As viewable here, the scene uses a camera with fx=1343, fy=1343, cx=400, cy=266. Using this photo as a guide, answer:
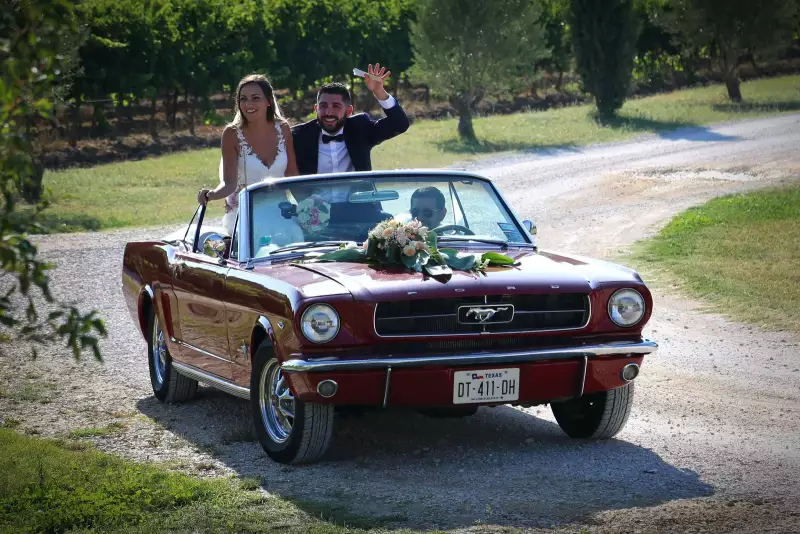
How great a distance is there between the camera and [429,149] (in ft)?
108

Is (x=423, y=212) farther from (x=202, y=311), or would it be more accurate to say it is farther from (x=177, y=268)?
(x=177, y=268)

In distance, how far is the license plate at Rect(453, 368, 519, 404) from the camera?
272 inches

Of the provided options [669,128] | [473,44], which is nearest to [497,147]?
[473,44]

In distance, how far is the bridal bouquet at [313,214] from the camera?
317 inches

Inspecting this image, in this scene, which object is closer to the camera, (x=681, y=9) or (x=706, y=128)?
(x=706, y=128)

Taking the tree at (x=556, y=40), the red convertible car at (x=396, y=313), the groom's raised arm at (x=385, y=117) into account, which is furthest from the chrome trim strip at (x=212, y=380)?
the tree at (x=556, y=40)

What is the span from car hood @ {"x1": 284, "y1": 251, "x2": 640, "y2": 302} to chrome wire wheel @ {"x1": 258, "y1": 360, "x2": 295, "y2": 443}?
60cm

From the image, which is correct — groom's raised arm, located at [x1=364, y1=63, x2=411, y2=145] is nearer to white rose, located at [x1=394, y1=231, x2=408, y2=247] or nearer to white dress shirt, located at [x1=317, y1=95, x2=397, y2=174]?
white dress shirt, located at [x1=317, y1=95, x2=397, y2=174]

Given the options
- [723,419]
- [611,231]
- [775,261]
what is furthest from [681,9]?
[723,419]

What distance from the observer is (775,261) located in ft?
51.8

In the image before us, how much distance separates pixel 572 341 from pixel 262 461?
1.81m

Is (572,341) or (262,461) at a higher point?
(572,341)

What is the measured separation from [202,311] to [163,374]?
125 centimetres

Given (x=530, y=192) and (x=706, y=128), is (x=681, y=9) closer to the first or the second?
(x=706, y=128)
